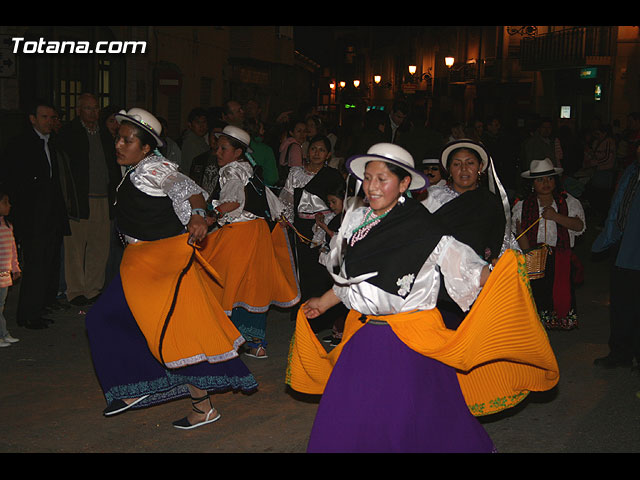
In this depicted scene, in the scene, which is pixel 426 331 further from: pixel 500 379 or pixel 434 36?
pixel 434 36

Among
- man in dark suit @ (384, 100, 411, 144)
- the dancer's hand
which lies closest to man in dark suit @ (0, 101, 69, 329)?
the dancer's hand

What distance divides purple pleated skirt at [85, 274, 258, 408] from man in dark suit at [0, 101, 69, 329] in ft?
9.77

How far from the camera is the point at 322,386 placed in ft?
15.2

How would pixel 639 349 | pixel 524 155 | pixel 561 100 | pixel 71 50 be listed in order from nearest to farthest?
1. pixel 639 349
2. pixel 524 155
3. pixel 71 50
4. pixel 561 100

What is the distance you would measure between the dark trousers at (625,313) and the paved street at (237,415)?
21 cm

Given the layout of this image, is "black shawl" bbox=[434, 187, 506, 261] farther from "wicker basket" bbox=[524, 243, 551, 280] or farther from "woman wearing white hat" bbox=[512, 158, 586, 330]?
"woman wearing white hat" bbox=[512, 158, 586, 330]

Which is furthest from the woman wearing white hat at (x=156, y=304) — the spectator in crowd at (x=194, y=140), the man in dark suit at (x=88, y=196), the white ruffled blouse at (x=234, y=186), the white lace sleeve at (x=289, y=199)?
the spectator in crowd at (x=194, y=140)

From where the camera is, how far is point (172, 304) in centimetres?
531

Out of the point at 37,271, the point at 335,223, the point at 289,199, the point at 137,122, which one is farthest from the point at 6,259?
the point at 335,223

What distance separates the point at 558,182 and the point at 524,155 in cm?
730

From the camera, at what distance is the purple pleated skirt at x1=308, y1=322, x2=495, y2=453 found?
397 centimetres

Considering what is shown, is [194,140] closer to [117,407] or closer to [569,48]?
[117,407]

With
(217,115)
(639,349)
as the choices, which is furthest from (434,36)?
(639,349)
